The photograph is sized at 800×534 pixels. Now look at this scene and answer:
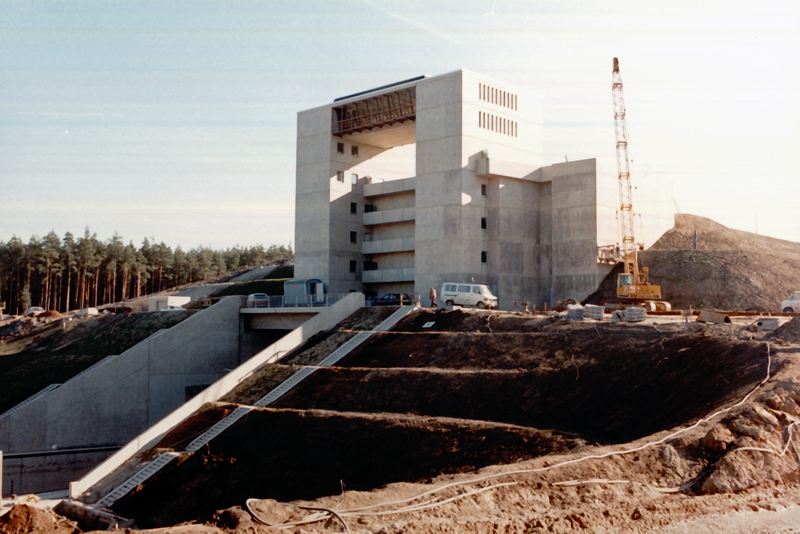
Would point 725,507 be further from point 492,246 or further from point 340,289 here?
point 340,289

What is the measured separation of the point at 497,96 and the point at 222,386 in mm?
33955

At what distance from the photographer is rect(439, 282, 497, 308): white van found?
160ft

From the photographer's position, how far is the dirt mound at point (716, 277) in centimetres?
5156

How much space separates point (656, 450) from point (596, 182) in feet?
134

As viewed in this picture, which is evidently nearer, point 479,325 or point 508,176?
point 479,325

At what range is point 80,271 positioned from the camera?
10331cm

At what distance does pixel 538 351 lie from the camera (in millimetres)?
31797

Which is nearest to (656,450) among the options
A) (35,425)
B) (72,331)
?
(35,425)

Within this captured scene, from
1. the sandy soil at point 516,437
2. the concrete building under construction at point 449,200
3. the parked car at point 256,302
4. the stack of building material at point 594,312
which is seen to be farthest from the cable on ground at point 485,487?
the parked car at point 256,302

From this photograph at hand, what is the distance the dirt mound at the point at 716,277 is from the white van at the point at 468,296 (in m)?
9.46

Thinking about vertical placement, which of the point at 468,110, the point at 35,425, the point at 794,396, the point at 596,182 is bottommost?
the point at 35,425

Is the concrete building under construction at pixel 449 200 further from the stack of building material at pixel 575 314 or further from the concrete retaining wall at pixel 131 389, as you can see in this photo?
the stack of building material at pixel 575 314

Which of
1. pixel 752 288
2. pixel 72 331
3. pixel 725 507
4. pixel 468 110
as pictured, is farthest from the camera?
pixel 72 331

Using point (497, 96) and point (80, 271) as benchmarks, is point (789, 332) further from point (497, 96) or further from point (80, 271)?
point (80, 271)
